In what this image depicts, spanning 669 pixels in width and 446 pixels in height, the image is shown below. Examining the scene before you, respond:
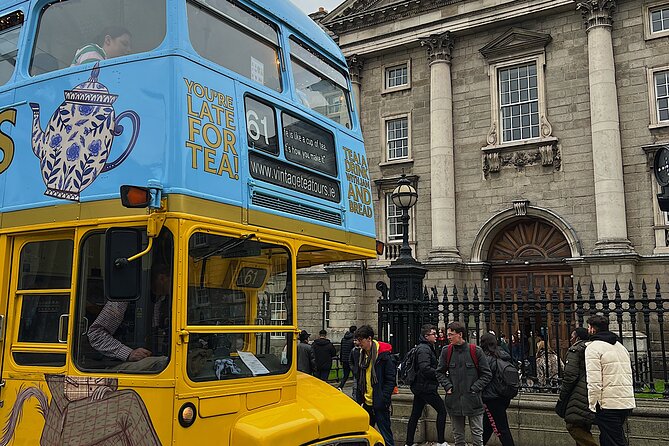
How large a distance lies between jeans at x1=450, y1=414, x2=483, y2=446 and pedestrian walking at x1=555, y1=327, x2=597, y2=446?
1247mm

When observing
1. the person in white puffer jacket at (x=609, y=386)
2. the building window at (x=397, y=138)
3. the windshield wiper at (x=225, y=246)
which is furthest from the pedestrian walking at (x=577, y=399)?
the building window at (x=397, y=138)

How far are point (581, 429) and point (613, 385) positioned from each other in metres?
0.88

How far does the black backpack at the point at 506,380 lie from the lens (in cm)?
832

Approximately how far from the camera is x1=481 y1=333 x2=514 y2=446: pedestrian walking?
27.6 feet

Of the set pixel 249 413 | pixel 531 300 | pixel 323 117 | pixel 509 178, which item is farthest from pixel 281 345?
pixel 509 178

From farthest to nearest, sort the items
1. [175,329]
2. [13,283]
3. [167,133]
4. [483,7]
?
1. [483,7]
2. [13,283]
3. [167,133]
4. [175,329]

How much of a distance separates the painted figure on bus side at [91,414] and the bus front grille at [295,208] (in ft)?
5.59

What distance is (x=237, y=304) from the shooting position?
4.57 metres

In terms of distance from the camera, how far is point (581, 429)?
292 inches

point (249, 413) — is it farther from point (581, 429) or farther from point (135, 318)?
point (581, 429)

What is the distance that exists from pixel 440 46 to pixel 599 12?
596cm

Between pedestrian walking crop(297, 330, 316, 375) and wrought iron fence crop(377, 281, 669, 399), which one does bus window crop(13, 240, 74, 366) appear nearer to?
wrought iron fence crop(377, 281, 669, 399)

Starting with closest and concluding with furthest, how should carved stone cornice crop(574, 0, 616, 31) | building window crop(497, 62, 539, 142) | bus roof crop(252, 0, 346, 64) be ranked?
bus roof crop(252, 0, 346, 64)
carved stone cornice crop(574, 0, 616, 31)
building window crop(497, 62, 539, 142)

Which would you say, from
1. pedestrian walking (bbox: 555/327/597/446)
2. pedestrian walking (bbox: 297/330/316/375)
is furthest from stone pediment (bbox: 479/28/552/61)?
pedestrian walking (bbox: 555/327/597/446)
